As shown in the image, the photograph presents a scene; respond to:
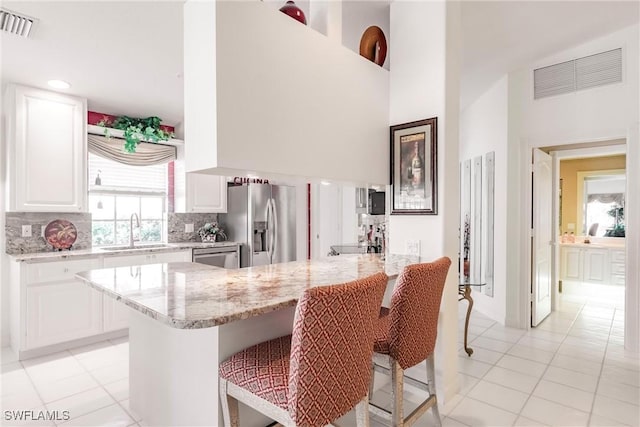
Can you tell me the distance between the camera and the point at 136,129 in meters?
4.32

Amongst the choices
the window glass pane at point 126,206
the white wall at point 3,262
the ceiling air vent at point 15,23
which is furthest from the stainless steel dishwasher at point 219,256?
the ceiling air vent at point 15,23

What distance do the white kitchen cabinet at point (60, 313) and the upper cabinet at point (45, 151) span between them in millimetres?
835

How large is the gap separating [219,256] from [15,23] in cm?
298

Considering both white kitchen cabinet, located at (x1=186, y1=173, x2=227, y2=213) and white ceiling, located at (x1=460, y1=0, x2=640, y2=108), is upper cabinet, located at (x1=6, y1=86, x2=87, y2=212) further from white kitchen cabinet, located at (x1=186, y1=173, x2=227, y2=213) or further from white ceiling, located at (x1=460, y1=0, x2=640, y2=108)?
white ceiling, located at (x1=460, y1=0, x2=640, y2=108)

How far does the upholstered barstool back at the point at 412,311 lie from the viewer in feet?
5.37

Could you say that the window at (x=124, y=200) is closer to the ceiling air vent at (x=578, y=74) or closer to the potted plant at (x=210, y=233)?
the potted plant at (x=210, y=233)

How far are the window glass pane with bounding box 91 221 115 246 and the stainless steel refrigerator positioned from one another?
1.44 m

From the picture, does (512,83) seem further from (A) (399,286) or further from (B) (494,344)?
(A) (399,286)

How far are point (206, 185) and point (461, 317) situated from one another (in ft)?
12.4

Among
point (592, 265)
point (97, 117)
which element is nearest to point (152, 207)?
point (97, 117)

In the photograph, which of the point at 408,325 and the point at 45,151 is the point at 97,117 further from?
the point at 408,325

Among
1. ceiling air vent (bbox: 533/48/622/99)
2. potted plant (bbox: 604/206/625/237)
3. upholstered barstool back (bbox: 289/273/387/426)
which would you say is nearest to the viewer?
upholstered barstool back (bbox: 289/273/387/426)

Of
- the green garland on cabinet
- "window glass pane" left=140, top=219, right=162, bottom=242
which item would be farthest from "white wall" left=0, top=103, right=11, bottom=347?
"window glass pane" left=140, top=219, right=162, bottom=242

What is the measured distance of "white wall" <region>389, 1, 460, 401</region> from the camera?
236cm
